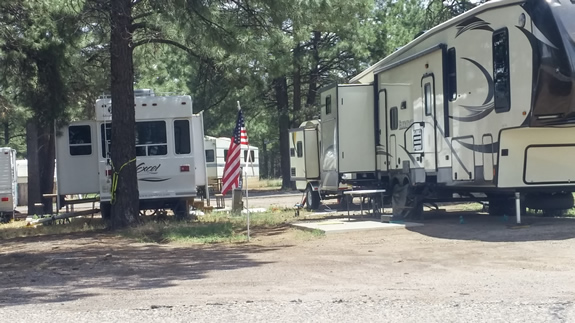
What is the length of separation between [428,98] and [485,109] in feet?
7.65

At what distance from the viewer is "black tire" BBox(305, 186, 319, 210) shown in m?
22.7

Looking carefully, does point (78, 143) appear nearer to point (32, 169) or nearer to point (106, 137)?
point (106, 137)

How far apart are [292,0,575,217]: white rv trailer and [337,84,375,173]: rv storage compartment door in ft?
0.64

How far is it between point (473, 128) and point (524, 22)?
7.54ft

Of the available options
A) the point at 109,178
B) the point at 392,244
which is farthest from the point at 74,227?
the point at 392,244

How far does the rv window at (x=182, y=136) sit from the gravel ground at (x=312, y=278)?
13.9 feet

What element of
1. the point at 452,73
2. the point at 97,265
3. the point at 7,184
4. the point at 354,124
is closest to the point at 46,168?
the point at 7,184

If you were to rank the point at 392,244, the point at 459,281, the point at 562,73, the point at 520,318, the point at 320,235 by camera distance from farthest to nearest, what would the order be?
the point at 320,235 < the point at 392,244 < the point at 562,73 < the point at 459,281 < the point at 520,318

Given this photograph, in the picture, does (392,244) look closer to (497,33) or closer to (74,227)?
(497,33)

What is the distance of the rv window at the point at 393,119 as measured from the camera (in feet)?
57.1

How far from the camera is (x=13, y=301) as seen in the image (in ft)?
28.8

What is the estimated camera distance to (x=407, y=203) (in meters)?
16.9

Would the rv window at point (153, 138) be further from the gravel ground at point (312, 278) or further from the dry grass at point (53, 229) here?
the gravel ground at point (312, 278)

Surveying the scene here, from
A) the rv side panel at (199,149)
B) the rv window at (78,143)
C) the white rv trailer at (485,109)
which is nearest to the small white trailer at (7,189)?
the rv window at (78,143)
